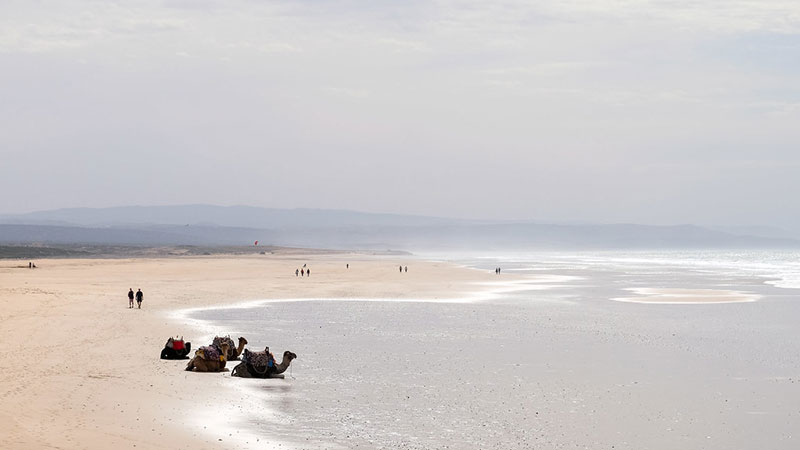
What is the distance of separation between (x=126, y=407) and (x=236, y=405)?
7.10 ft

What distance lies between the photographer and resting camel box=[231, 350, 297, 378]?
21.5 meters

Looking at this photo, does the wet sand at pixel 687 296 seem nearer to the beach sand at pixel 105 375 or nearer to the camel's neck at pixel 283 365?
the beach sand at pixel 105 375

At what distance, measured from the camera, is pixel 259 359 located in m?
21.6

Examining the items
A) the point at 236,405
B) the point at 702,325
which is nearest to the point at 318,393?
the point at 236,405

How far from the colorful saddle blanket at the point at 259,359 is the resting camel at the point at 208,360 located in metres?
0.97

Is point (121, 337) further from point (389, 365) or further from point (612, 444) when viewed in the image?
point (612, 444)

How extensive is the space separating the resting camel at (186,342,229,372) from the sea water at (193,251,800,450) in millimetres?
1344

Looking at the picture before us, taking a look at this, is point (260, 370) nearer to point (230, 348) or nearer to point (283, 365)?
point (283, 365)

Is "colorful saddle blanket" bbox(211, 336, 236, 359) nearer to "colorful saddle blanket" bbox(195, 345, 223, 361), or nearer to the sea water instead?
"colorful saddle blanket" bbox(195, 345, 223, 361)

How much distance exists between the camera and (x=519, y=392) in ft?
64.2

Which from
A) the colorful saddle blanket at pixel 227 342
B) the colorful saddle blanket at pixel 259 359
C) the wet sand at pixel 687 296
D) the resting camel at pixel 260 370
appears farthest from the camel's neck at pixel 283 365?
the wet sand at pixel 687 296

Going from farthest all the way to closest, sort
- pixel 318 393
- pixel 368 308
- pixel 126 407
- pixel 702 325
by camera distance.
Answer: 1. pixel 368 308
2. pixel 702 325
3. pixel 318 393
4. pixel 126 407

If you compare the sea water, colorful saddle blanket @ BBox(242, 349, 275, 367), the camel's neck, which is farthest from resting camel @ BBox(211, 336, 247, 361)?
the camel's neck

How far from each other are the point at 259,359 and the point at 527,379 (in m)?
6.45
